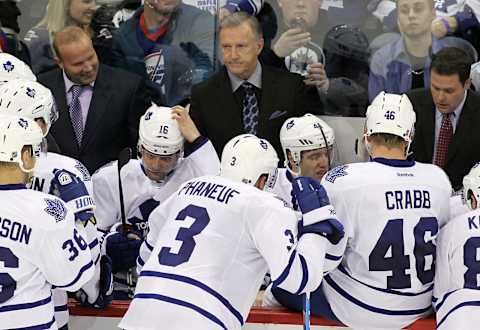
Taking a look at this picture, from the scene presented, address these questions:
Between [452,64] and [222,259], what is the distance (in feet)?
5.98

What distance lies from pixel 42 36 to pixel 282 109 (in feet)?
4.56

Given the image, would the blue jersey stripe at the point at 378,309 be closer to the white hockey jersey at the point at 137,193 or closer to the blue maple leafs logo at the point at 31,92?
the white hockey jersey at the point at 137,193

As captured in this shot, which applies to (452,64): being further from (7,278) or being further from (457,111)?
(7,278)

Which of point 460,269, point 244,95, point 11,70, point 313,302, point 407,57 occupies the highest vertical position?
point 11,70

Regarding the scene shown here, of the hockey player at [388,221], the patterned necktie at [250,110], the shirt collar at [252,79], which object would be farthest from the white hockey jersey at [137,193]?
the hockey player at [388,221]

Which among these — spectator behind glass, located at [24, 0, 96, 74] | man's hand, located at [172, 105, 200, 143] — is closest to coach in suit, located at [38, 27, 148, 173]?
spectator behind glass, located at [24, 0, 96, 74]

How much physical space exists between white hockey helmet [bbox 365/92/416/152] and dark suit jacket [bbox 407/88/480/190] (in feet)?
3.68

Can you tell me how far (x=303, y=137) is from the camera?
4.30 m

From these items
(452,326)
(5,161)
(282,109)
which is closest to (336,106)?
(282,109)

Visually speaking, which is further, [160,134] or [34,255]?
[160,134]

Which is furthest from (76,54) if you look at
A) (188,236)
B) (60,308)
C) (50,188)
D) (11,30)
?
(188,236)

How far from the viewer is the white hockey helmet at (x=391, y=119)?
3.62m

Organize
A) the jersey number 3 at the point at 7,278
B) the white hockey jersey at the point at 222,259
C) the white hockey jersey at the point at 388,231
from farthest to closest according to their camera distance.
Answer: the white hockey jersey at the point at 388,231 → the white hockey jersey at the point at 222,259 → the jersey number 3 at the point at 7,278

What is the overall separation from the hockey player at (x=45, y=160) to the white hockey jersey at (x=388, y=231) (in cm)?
82
